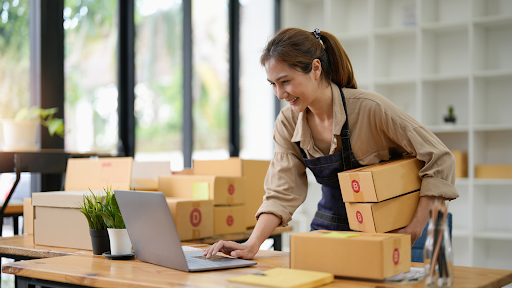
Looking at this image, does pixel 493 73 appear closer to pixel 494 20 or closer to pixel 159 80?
pixel 494 20

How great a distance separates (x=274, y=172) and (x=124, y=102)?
182 centimetres

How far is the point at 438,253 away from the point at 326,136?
2.35 ft

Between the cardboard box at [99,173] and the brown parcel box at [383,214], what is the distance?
94cm

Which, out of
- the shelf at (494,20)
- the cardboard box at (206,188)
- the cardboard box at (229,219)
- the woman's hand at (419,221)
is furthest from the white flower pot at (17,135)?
the shelf at (494,20)

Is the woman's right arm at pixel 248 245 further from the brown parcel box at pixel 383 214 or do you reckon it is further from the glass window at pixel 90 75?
the glass window at pixel 90 75

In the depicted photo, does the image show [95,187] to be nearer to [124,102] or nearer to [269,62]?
[269,62]

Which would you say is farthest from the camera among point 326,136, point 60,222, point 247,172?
point 247,172

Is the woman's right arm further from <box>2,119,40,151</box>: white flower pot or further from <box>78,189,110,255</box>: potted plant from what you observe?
<box>2,119,40,151</box>: white flower pot

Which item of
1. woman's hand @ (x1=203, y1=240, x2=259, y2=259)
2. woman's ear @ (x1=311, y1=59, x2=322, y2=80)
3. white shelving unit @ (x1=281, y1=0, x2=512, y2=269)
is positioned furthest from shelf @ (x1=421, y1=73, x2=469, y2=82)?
woman's hand @ (x1=203, y1=240, x2=259, y2=259)

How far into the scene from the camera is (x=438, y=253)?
3.36 ft

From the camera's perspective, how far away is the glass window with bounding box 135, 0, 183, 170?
331 centimetres

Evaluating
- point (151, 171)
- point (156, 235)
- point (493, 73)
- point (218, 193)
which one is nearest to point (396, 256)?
point (156, 235)

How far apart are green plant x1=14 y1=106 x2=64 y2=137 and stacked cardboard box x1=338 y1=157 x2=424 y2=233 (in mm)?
1706

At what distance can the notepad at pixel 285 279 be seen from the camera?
1005mm
